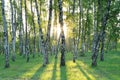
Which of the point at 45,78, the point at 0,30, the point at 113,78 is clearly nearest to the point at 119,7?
the point at 113,78

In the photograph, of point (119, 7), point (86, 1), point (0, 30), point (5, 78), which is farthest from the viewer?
point (0, 30)

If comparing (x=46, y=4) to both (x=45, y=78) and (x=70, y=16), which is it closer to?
(x=70, y=16)

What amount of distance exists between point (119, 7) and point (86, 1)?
18187mm

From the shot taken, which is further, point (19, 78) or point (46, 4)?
point (46, 4)

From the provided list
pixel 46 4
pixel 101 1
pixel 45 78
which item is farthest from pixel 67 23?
pixel 46 4

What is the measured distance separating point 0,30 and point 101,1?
Answer: 44.2 metres

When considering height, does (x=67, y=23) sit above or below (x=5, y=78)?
above

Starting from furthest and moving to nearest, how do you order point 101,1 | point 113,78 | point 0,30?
point 0,30
point 101,1
point 113,78

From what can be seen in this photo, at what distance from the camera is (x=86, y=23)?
58969mm

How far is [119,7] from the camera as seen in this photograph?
3366cm

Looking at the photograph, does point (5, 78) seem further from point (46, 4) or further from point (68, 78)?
point (46, 4)

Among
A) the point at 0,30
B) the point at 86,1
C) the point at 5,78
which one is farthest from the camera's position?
the point at 0,30

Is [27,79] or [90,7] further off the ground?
[90,7]

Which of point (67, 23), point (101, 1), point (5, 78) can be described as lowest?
point (5, 78)
